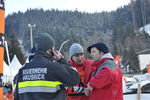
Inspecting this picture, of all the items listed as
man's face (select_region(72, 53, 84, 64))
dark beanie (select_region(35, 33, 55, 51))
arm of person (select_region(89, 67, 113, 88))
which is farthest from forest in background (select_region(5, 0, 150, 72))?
dark beanie (select_region(35, 33, 55, 51))

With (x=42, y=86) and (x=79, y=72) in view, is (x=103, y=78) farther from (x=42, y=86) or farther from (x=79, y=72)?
(x=42, y=86)

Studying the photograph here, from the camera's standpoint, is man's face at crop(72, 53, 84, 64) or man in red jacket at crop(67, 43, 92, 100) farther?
man's face at crop(72, 53, 84, 64)

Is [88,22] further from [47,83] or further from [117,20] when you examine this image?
[47,83]

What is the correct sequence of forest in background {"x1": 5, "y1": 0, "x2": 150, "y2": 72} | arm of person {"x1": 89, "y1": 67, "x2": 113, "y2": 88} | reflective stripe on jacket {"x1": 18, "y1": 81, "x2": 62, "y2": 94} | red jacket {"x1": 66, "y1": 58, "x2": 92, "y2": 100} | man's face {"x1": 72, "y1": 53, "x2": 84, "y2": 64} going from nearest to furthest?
reflective stripe on jacket {"x1": 18, "y1": 81, "x2": 62, "y2": 94}
arm of person {"x1": 89, "y1": 67, "x2": 113, "y2": 88}
red jacket {"x1": 66, "y1": 58, "x2": 92, "y2": 100}
man's face {"x1": 72, "y1": 53, "x2": 84, "y2": 64}
forest in background {"x1": 5, "y1": 0, "x2": 150, "y2": 72}

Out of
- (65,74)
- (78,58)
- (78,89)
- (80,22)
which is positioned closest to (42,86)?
(65,74)

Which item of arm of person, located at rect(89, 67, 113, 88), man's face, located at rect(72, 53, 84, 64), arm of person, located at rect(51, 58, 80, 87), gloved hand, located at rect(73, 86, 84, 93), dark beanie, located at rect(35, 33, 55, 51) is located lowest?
gloved hand, located at rect(73, 86, 84, 93)

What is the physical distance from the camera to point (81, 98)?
3.34 metres

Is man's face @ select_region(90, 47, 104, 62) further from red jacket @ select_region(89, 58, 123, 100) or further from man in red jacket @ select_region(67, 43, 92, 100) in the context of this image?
man in red jacket @ select_region(67, 43, 92, 100)

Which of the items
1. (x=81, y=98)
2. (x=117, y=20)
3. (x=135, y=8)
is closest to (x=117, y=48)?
(x=135, y=8)

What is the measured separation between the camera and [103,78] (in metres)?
2.84

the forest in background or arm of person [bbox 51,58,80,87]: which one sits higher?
the forest in background

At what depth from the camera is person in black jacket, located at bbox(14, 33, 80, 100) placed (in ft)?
6.97

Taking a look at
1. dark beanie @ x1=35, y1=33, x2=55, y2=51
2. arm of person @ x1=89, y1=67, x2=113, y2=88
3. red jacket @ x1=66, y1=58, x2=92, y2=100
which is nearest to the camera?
dark beanie @ x1=35, y1=33, x2=55, y2=51

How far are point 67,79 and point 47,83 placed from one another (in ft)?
0.69
